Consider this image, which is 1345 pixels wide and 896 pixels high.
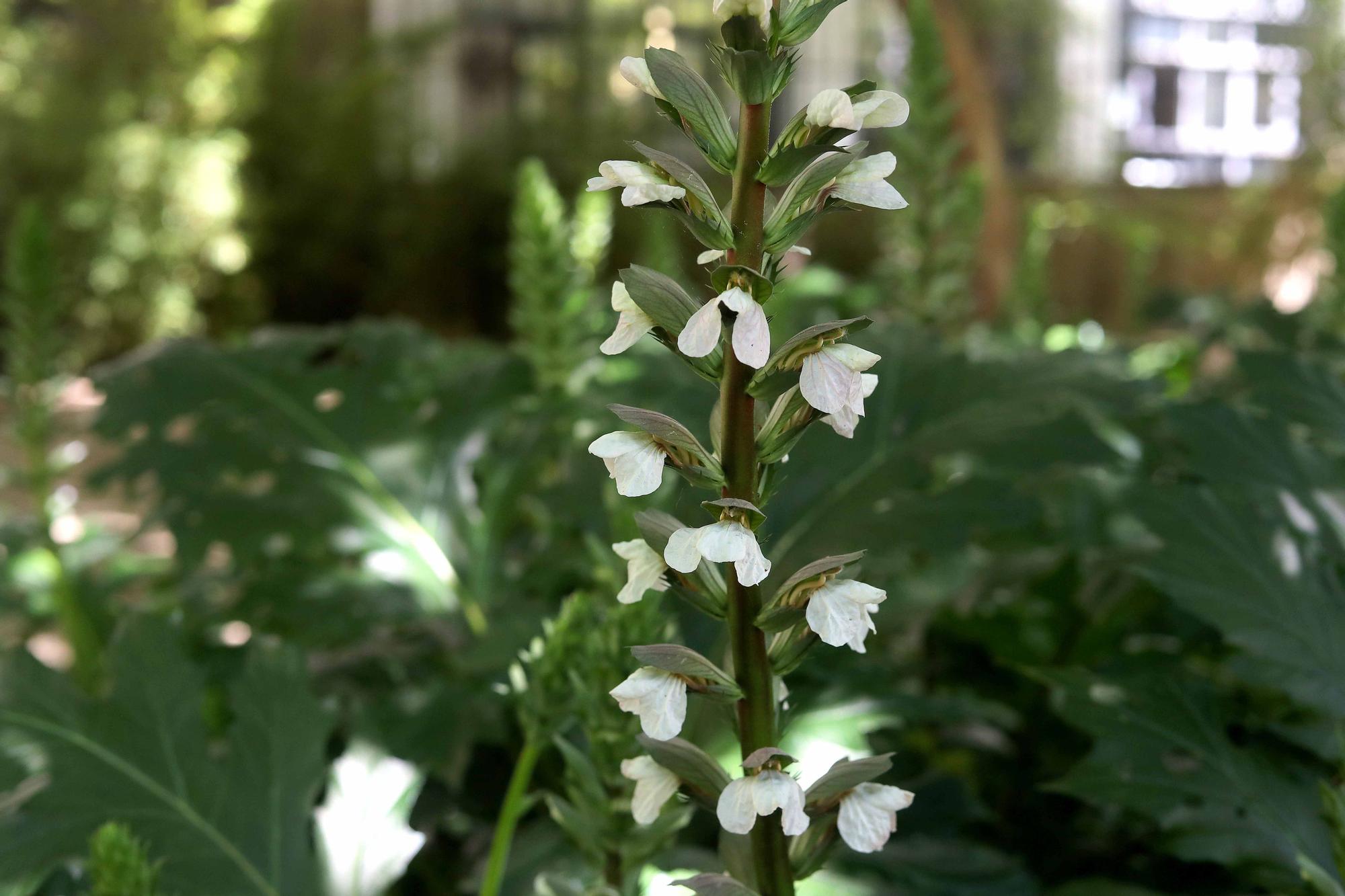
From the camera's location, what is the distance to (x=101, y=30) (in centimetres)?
634

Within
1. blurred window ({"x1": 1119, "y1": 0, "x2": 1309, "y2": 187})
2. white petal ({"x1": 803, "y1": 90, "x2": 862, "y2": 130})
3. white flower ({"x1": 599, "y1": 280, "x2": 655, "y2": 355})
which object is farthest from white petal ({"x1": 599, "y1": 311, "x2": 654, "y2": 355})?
blurred window ({"x1": 1119, "y1": 0, "x2": 1309, "y2": 187})

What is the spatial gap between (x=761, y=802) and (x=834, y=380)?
0.51 feet

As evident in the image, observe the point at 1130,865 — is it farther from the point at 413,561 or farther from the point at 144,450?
the point at 144,450

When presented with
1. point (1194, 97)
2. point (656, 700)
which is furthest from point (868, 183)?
point (1194, 97)

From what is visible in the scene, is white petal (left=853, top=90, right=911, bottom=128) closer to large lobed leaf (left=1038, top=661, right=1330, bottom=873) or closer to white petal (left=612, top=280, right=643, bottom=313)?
white petal (left=612, top=280, right=643, bottom=313)

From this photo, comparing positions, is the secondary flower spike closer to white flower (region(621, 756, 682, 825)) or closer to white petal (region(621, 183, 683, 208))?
white petal (region(621, 183, 683, 208))

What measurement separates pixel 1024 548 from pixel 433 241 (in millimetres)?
6906

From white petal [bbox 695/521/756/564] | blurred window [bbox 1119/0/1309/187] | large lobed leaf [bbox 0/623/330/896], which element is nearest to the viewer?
white petal [bbox 695/521/756/564]

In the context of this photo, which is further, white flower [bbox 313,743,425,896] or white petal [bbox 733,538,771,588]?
white flower [bbox 313,743,425,896]

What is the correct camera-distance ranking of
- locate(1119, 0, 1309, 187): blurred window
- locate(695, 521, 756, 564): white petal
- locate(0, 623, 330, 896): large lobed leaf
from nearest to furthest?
locate(695, 521, 756, 564): white petal, locate(0, 623, 330, 896): large lobed leaf, locate(1119, 0, 1309, 187): blurred window

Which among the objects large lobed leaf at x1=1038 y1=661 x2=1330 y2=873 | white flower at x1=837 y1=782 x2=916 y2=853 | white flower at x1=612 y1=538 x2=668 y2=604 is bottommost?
large lobed leaf at x1=1038 y1=661 x2=1330 y2=873

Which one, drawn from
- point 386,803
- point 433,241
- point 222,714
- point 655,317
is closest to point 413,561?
point 222,714

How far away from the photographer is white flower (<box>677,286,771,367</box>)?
395mm

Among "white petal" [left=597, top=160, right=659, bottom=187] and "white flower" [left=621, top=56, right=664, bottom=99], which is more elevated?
"white flower" [left=621, top=56, right=664, bottom=99]
